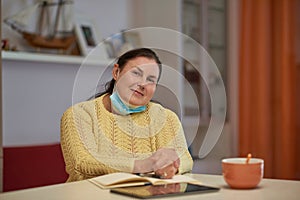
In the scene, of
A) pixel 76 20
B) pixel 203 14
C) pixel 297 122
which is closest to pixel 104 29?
pixel 76 20

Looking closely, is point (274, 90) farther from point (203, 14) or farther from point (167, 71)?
point (167, 71)

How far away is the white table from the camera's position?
22.9 inches

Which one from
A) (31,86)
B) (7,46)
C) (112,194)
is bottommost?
(112,194)

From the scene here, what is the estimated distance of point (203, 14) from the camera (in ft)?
6.48

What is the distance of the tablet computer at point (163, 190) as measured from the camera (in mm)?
568

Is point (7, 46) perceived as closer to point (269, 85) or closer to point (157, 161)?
point (157, 161)

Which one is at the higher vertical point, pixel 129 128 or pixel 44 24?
pixel 44 24

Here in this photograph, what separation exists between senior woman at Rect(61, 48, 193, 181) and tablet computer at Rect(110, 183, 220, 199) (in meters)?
0.02

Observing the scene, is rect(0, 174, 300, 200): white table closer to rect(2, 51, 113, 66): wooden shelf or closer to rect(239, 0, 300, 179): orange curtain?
rect(2, 51, 113, 66): wooden shelf

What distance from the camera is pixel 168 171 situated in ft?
2.04

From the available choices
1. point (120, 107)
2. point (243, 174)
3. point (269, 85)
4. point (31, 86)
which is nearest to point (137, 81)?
point (120, 107)

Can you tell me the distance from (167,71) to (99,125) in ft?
0.33

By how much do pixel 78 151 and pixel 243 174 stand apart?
0.64 feet

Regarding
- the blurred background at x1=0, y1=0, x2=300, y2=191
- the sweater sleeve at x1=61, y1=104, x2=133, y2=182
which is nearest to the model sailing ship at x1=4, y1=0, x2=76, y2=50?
the blurred background at x1=0, y1=0, x2=300, y2=191
